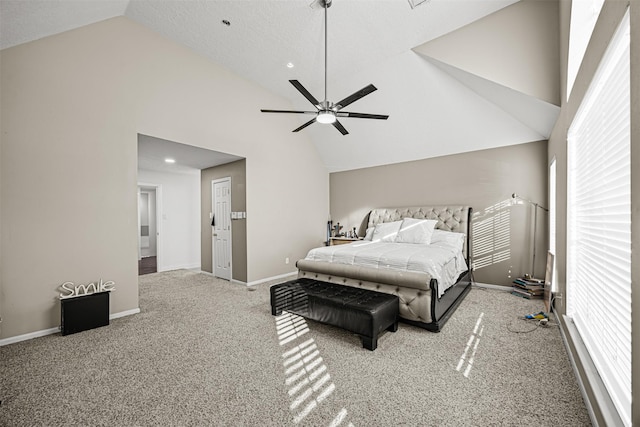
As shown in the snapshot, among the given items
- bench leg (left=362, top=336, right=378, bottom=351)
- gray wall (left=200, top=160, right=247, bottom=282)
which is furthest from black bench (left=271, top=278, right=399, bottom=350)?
gray wall (left=200, top=160, right=247, bottom=282)

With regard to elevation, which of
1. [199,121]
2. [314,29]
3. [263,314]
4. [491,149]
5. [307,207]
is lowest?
[263,314]

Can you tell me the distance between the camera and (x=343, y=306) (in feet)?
8.71

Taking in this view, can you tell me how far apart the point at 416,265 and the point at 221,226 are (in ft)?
13.1

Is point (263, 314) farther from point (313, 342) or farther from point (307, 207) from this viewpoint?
point (307, 207)

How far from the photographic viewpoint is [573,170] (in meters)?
2.63

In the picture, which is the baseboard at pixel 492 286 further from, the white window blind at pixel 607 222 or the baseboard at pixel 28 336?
the baseboard at pixel 28 336

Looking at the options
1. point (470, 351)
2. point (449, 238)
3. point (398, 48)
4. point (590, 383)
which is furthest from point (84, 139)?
point (449, 238)

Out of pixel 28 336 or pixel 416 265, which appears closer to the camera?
pixel 28 336

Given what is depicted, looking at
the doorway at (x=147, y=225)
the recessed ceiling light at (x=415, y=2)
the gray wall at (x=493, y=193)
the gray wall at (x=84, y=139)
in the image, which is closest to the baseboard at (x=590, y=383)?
the gray wall at (x=493, y=193)

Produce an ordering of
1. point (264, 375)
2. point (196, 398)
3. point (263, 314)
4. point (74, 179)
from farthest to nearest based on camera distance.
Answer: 1. point (263, 314)
2. point (74, 179)
3. point (264, 375)
4. point (196, 398)

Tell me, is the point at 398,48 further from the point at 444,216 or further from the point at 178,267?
the point at 178,267

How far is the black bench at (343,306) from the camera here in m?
2.49

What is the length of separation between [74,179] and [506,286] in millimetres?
6123

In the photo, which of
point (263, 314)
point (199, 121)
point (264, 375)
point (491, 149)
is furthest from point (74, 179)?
point (491, 149)
